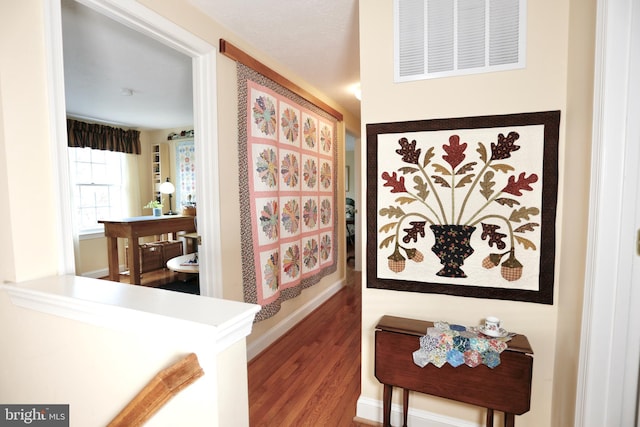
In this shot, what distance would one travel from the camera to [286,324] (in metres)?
2.87

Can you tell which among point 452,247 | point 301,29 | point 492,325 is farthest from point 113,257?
point 492,325

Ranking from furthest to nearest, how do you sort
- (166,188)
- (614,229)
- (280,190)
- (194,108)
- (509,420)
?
(166,188) < (280,190) < (194,108) < (509,420) < (614,229)

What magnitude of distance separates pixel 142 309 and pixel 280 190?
1850 millimetres

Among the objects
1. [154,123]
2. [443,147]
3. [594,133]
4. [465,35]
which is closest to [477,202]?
[443,147]

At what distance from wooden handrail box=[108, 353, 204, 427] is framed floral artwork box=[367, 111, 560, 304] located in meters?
1.07

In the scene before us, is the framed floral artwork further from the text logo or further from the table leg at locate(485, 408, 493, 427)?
the text logo

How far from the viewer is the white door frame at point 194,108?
131 cm

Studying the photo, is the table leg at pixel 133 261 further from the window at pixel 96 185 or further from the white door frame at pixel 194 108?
the white door frame at pixel 194 108

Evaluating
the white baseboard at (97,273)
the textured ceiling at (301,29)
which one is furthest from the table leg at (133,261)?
the textured ceiling at (301,29)

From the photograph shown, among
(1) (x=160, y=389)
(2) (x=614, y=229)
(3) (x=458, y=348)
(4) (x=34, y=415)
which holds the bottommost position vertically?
(4) (x=34, y=415)

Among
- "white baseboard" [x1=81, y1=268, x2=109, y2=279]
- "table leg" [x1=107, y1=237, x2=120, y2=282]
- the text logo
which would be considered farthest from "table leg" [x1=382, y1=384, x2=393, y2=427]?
"white baseboard" [x1=81, y1=268, x2=109, y2=279]

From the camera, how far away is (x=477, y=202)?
148cm

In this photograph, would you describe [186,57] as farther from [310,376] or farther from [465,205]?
[310,376]

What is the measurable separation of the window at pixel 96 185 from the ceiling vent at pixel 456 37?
16.0 ft
